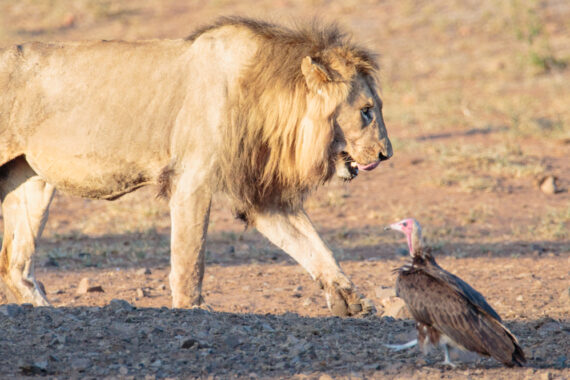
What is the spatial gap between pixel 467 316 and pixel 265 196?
210cm

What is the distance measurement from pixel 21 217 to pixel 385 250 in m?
3.81

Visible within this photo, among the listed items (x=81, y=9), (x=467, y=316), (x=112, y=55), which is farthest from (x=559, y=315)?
(x=81, y=9)

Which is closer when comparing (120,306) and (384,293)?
(120,306)

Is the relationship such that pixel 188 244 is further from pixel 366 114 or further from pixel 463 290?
pixel 463 290

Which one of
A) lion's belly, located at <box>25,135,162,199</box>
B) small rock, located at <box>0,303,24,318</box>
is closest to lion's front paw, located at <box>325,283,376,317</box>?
lion's belly, located at <box>25,135,162,199</box>

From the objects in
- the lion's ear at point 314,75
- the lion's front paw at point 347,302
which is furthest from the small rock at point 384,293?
the lion's ear at point 314,75

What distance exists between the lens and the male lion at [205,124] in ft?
20.3

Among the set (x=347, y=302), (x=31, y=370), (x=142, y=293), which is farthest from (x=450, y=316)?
(x=142, y=293)

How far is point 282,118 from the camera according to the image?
633 cm

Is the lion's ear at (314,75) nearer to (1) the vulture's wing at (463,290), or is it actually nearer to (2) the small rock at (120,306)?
(1) the vulture's wing at (463,290)

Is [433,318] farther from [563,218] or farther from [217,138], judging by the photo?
[563,218]

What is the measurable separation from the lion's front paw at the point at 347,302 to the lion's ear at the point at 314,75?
4.38 ft

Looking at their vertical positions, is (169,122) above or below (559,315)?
above

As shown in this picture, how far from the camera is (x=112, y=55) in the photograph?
664 cm
